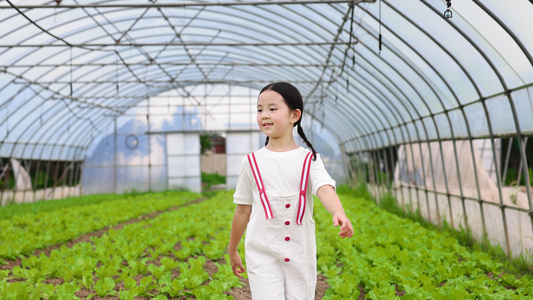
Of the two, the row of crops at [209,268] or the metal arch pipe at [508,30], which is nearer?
the row of crops at [209,268]

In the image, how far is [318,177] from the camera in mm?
2455

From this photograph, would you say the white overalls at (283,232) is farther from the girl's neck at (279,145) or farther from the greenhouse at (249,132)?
the greenhouse at (249,132)

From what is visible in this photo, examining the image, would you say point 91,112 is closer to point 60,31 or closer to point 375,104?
point 60,31

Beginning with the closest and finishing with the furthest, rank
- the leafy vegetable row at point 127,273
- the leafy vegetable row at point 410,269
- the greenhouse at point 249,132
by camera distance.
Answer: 1. the leafy vegetable row at point 410,269
2. the leafy vegetable row at point 127,273
3. the greenhouse at point 249,132

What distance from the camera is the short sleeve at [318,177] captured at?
2420mm

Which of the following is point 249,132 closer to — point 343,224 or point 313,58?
point 313,58

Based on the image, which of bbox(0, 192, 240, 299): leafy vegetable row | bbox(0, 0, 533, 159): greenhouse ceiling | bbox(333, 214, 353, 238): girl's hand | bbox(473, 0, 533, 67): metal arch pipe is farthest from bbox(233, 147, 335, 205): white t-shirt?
bbox(473, 0, 533, 67): metal arch pipe

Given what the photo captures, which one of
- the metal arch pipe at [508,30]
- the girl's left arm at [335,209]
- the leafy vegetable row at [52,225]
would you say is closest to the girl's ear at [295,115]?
the girl's left arm at [335,209]

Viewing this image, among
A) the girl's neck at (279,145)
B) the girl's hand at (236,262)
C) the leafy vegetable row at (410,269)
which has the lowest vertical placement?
the leafy vegetable row at (410,269)

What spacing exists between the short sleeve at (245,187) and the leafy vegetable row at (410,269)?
244 centimetres

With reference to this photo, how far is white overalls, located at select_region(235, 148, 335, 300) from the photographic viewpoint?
2.43 m

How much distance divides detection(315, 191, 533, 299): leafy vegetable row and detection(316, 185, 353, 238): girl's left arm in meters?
2.54

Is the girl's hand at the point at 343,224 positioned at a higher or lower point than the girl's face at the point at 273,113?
lower

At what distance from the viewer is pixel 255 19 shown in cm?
1394
